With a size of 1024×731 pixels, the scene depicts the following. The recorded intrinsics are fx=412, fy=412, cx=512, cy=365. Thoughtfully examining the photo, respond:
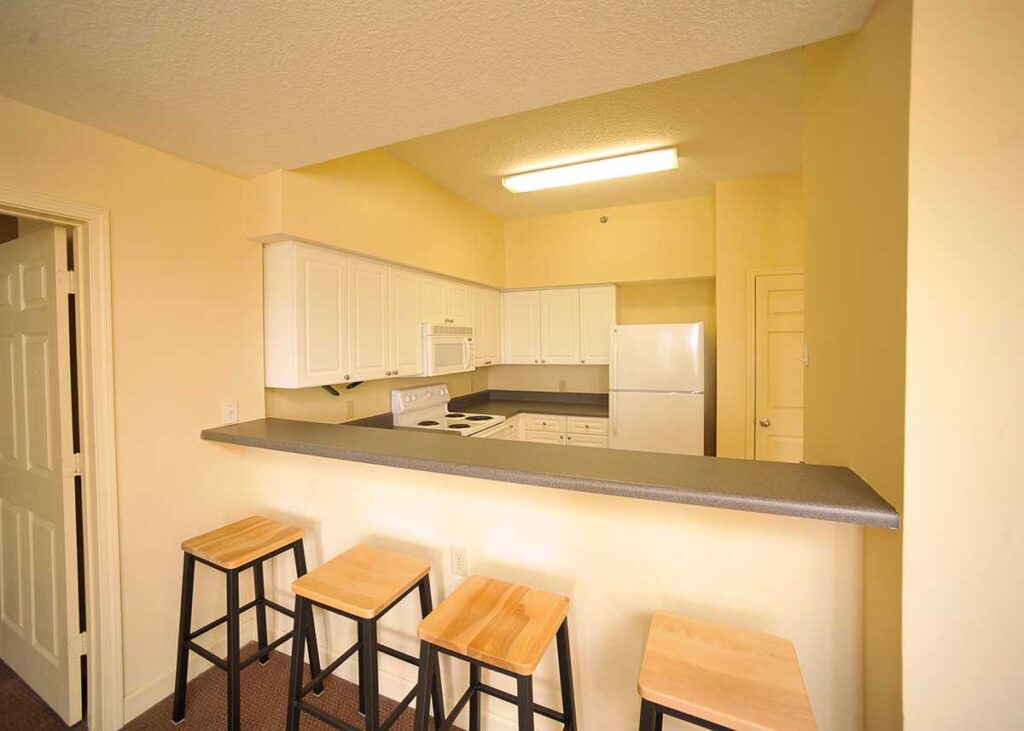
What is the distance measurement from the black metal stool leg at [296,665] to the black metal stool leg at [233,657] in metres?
0.25

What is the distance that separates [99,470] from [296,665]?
1099mm

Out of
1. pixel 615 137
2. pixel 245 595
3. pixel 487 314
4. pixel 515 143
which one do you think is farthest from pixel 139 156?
pixel 487 314

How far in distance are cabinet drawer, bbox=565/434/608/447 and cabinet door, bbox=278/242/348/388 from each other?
2.16 metres

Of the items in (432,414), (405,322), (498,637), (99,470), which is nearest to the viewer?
(498,637)

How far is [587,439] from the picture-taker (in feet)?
12.2

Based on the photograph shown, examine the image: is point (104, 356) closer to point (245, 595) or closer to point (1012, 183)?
point (245, 595)

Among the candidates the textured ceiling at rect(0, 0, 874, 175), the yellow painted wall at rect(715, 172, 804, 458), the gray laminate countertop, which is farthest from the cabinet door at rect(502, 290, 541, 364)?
the textured ceiling at rect(0, 0, 874, 175)

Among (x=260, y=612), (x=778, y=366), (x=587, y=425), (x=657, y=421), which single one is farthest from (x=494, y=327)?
(x=260, y=612)

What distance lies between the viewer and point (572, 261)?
3951 millimetres

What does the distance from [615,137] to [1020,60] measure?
1835mm

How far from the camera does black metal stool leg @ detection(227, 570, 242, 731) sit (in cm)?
151

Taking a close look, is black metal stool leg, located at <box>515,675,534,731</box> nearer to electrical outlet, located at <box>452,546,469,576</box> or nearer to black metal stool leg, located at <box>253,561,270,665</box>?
electrical outlet, located at <box>452,546,469,576</box>

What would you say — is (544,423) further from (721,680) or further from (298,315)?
(721,680)

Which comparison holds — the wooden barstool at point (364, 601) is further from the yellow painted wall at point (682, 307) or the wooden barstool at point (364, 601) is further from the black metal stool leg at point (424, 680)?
the yellow painted wall at point (682, 307)
